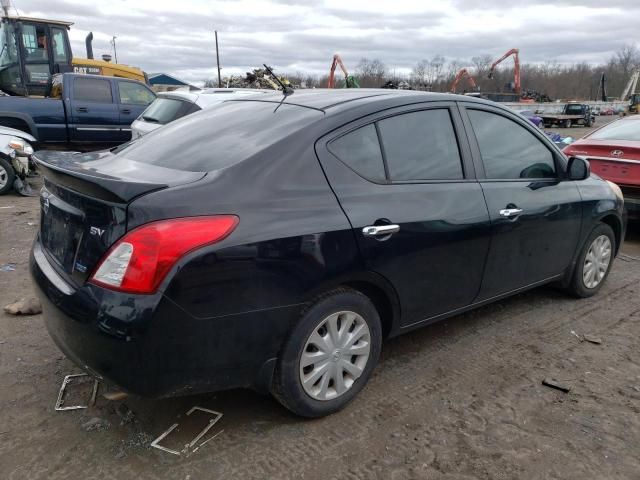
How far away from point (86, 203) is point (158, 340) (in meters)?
0.72

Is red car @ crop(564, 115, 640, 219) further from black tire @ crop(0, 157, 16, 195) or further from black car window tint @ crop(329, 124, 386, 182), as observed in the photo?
black tire @ crop(0, 157, 16, 195)

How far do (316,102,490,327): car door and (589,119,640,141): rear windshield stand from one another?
14.6ft

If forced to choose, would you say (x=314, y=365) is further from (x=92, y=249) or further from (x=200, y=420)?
(x=92, y=249)

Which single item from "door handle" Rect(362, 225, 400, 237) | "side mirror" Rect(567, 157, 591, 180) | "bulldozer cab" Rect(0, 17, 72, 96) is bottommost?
"door handle" Rect(362, 225, 400, 237)

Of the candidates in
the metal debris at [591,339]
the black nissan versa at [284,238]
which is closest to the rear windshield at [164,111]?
the black nissan versa at [284,238]

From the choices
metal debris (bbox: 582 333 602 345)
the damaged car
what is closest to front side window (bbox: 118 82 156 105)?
the damaged car

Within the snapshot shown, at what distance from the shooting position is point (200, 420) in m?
2.73

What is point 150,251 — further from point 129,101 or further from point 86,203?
point 129,101

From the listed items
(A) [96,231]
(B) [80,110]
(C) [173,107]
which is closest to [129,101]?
(B) [80,110]

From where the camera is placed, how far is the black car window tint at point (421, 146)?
2.97 m

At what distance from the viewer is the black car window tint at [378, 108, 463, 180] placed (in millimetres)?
2973

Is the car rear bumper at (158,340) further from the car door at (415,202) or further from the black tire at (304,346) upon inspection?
the car door at (415,202)

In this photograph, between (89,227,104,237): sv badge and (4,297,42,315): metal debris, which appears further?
(4,297,42,315): metal debris

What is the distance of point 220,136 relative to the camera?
2900 mm
